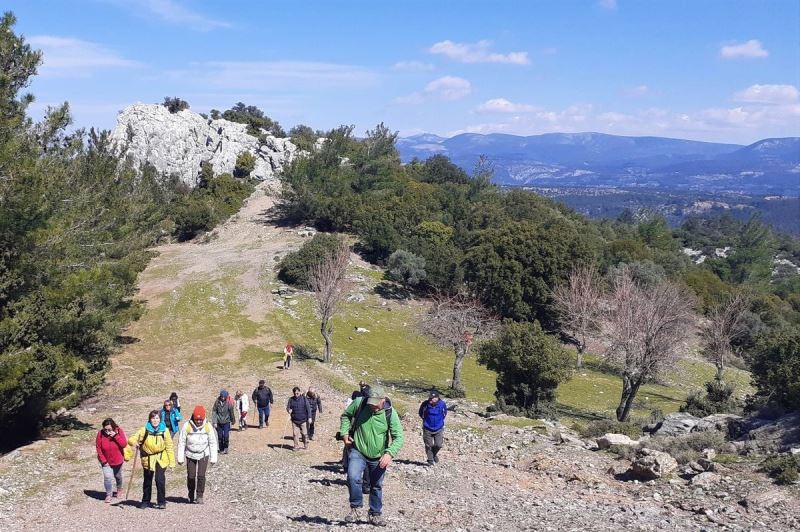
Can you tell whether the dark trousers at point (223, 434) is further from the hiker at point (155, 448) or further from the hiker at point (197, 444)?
the hiker at point (197, 444)

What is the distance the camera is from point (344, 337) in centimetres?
3859

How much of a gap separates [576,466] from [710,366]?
39372mm

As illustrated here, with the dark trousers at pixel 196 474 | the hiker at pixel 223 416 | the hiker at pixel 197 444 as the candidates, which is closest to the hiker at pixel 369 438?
the hiker at pixel 197 444

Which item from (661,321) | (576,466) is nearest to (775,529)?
(576,466)

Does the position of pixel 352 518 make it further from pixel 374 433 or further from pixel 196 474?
pixel 196 474

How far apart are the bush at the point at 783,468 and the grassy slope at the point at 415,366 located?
15.9 metres

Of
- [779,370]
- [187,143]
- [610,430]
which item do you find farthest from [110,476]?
[187,143]

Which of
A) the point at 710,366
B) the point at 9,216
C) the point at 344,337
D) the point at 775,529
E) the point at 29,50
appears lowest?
the point at 710,366

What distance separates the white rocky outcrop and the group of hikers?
64.2 m

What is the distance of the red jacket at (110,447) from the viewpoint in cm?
1172

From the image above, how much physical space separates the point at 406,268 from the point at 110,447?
134 feet

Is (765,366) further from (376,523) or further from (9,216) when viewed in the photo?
(9,216)

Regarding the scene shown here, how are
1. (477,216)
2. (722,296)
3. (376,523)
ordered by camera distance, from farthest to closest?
(477,216), (722,296), (376,523)

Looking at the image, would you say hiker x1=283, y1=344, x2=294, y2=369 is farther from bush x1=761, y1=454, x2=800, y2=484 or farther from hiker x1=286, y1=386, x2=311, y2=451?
bush x1=761, y1=454, x2=800, y2=484
